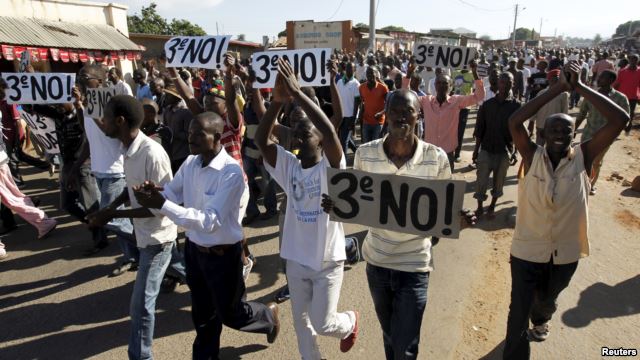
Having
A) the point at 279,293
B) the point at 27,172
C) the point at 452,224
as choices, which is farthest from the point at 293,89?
the point at 27,172

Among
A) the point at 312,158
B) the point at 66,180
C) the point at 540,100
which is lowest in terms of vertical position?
the point at 66,180

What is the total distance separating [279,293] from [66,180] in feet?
9.73

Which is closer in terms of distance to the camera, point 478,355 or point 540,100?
point 540,100

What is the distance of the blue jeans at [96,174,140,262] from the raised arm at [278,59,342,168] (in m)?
2.61

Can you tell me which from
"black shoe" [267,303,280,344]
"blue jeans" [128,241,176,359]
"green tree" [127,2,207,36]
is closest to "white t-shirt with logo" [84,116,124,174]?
"blue jeans" [128,241,176,359]

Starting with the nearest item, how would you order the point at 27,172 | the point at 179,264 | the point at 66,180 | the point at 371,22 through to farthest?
the point at 179,264, the point at 66,180, the point at 27,172, the point at 371,22

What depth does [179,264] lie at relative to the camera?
167 inches

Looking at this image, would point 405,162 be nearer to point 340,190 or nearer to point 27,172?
point 340,190

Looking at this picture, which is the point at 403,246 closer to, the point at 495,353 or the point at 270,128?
the point at 270,128

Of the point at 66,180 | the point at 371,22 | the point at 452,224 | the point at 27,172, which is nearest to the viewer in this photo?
the point at 452,224

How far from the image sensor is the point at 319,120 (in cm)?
271

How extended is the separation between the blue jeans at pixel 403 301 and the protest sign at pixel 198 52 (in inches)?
132

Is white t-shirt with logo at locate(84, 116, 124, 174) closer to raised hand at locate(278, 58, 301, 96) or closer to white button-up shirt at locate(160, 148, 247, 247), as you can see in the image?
white button-up shirt at locate(160, 148, 247, 247)

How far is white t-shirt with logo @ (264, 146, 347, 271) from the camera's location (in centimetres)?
279
